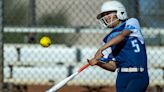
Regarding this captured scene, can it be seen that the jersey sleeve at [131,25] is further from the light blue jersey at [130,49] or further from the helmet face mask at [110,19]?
the helmet face mask at [110,19]

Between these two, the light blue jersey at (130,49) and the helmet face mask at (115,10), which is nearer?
the light blue jersey at (130,49)

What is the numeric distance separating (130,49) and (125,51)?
55 mm

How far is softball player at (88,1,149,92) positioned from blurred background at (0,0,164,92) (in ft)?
6.03

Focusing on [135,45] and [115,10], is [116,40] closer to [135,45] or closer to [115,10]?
[135,45]

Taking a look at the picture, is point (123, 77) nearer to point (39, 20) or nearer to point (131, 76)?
point (131, 76)

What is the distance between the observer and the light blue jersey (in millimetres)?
5461

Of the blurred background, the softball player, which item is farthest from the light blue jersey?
the blurred background

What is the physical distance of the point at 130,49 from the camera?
5.48 metres

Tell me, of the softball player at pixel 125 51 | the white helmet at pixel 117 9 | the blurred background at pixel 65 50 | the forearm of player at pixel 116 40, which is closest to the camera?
the forearm of player at pixel 116 40

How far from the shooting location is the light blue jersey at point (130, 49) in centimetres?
546

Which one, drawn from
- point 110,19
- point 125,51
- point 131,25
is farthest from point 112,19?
point 125,51

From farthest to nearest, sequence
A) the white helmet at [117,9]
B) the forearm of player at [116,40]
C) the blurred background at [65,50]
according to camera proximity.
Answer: the blurred background at [65,50], the white helmet at [117,9], the forearm of player at [116,40]

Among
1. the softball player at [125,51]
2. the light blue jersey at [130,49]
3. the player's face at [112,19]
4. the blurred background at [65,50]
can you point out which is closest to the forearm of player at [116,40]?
the softball player at [125,51]

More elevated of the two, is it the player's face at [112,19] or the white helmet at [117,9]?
the white helmet at [117,9]
